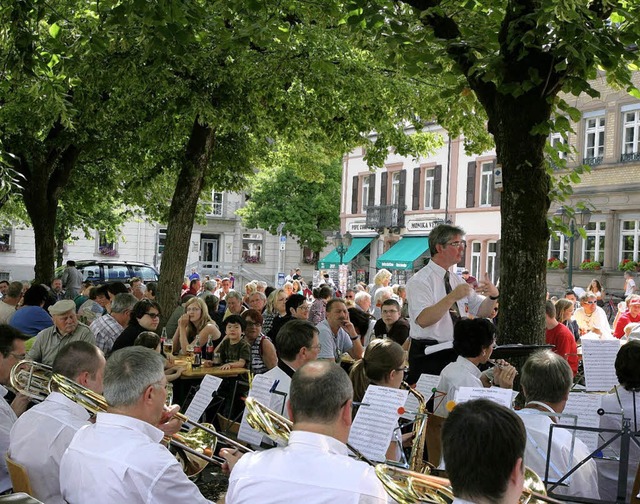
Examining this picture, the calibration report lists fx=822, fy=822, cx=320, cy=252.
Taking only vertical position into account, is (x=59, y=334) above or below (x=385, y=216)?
below

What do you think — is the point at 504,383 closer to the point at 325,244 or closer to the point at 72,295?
the point at 72,295

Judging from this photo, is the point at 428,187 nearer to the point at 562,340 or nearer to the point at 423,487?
the point at 562,340

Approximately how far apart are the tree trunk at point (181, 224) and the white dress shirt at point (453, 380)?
8.91m

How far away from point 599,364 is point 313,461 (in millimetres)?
3459

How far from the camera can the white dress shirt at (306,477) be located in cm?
281

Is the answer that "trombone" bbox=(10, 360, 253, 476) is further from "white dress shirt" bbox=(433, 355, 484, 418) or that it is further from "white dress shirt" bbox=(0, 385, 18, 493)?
"white dress shirt" bbox=(433, 355, 484, 418)

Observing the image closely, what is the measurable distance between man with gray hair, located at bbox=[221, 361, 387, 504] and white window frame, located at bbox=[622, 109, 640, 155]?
28195mm

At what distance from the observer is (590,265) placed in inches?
1163

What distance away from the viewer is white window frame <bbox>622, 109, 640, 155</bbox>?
28.8m

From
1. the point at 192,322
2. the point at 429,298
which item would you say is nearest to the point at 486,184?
the point at 192,322

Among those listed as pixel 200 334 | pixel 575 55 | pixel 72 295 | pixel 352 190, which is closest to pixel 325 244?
pixel 352 190

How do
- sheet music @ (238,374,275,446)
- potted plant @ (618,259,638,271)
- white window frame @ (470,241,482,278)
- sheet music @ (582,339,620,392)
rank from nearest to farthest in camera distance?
1. sheet music @ (238,374,275,446)
2. sheet music @ (582,339,620,392)
3. potted plant @ (618,259,638,271)
4. white window frame @ (470,241,482,278)

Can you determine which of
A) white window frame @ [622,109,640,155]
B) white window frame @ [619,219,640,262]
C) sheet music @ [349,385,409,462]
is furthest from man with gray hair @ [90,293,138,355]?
white window frame @ [622,109,640,155]

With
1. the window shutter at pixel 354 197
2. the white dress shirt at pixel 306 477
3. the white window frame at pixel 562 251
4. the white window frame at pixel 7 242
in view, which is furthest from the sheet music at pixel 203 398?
the white window frame at pixel 7 242
